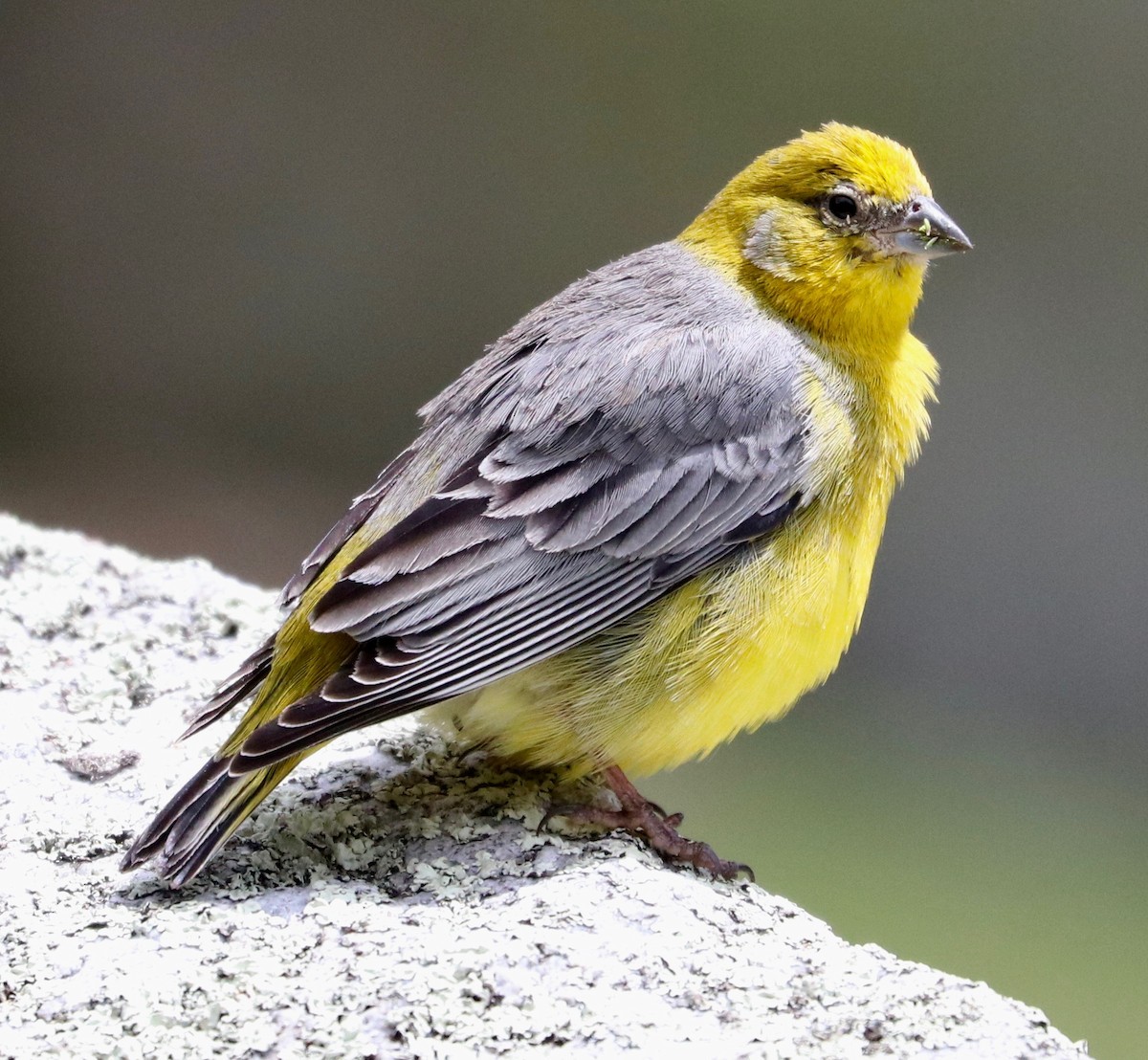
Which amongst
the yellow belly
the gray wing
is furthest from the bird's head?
the yellow belly

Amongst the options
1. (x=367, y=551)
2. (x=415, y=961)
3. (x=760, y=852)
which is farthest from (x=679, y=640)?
(x=760, y=852)

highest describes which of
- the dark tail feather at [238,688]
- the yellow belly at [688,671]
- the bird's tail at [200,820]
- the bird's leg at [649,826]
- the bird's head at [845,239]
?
the bird's head at [845,239]

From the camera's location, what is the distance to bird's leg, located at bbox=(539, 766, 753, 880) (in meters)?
2.81

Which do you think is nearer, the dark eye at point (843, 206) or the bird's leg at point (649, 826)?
the bird's leg at point (649, 826)

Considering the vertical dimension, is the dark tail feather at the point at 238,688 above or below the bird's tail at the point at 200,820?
above

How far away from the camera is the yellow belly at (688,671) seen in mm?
2805

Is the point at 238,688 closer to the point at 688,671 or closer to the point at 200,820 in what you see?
the point at 200,820

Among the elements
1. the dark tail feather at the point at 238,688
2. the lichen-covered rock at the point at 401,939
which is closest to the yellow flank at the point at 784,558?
the lichen-covered rock at the point at 401,939

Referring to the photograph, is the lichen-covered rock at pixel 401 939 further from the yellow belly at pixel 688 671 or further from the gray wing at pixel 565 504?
the gray wing at pixel 565 504

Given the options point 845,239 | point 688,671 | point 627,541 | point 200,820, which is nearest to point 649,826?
point 688,671

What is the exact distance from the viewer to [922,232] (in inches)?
126

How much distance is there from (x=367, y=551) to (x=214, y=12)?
6.47 metres

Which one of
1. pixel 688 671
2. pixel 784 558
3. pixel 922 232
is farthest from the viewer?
pixel 922 232

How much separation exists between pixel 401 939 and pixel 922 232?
1.95m
